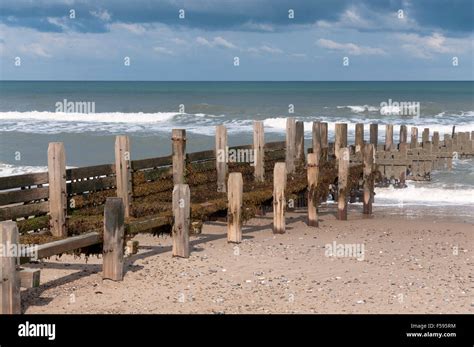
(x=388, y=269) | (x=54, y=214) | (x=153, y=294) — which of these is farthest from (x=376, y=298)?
(x=54, y=214)

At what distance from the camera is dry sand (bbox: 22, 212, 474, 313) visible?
31.7 feet

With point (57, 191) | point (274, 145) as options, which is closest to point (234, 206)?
point (57, 191)

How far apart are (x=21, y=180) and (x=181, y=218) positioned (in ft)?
8.62

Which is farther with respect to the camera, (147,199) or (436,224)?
(436,224)

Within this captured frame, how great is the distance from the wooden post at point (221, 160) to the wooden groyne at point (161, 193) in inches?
0.9

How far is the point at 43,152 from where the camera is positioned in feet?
115

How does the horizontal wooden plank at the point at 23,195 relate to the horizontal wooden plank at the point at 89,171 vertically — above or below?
below

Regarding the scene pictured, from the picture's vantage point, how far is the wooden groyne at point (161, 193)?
10523 millimetres

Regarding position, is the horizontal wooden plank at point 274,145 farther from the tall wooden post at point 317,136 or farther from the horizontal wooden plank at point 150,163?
the horizontal wooden plank at point 150,163

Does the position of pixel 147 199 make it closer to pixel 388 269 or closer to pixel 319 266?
pixel 319 266

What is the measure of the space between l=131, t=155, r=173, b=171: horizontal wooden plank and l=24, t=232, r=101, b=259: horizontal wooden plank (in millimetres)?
3682

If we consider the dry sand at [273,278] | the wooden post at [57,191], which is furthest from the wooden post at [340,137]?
the wooden post at [57,191]

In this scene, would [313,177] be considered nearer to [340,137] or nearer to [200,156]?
[200,156]
